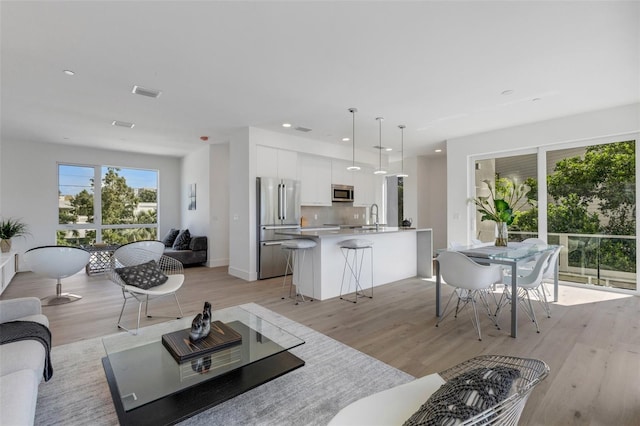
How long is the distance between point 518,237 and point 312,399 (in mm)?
5096

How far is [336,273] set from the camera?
450 cm

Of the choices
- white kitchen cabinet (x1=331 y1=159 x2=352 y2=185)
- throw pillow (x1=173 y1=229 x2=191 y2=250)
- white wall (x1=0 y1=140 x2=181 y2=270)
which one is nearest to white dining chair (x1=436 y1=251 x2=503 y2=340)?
white kitchen cabinet (x1=331 y1=159 x2=352 y2=185)

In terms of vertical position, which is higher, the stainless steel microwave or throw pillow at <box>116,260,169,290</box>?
the stainless steel microwave

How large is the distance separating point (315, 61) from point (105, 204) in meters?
6.92

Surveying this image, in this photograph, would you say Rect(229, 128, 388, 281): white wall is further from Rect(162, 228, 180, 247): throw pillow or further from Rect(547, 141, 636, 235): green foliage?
Rect(547, 141, 636, 235): green foliage

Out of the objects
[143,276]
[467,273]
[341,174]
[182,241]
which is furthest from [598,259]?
Answer: [182,241]

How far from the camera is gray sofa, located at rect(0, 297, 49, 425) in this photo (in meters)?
1.23

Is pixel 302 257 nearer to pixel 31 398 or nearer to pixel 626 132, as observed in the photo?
pixel 31 398

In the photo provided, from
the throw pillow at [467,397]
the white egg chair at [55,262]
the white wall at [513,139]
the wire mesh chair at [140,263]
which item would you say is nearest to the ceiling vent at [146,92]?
the wire mesh chair at [140,263]

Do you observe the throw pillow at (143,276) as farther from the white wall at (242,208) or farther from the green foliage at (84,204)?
the green foliage at (84,204)

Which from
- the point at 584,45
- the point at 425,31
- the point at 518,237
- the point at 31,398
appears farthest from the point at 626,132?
the point at 31,398

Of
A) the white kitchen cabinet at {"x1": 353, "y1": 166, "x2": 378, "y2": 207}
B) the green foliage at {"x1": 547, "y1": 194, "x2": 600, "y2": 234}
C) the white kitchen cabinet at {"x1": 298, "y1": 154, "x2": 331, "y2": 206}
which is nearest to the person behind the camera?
the green foliage at {"x1": 547, "y1": 194, "x2": 600, "y2": 234}

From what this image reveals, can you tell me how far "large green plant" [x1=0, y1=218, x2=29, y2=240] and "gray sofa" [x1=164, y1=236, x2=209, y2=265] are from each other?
251 centimetres

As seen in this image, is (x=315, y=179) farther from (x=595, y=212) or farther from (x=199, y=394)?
(x=199, y=394)
